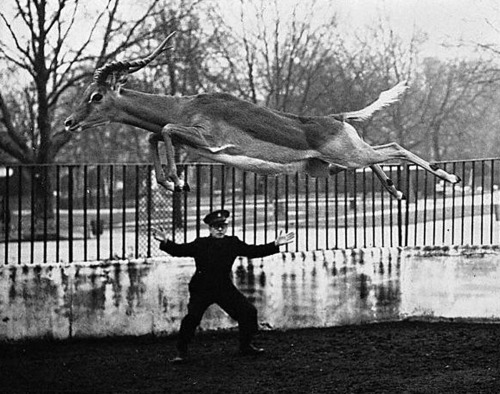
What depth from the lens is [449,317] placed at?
11.6m

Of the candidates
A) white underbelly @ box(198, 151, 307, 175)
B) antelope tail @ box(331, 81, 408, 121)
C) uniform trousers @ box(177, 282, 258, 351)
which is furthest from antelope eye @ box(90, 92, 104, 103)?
uniform trousers @ box(177, 282, 258, 351)

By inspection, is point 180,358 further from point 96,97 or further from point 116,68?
point 116,68

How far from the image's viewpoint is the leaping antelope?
20.1 ft

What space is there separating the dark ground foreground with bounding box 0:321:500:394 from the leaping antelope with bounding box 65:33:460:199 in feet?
7.55

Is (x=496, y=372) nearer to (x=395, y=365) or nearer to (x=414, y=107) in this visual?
(x=395, y=365)

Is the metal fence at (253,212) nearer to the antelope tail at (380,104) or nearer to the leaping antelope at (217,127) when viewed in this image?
the antelope tail at (380,104)

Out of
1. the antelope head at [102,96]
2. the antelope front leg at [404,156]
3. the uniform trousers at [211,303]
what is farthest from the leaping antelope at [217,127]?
the uniform trousers at [211,303]

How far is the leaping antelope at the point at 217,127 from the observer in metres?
6.11

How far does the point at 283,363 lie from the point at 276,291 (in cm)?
202

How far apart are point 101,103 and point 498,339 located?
606 cm

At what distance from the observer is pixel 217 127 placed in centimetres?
625

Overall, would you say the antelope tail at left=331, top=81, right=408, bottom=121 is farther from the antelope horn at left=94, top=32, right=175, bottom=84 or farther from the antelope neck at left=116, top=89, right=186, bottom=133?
the antelope horn at left=94, top=32, right=175, bottom=84

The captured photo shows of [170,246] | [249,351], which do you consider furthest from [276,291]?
[170,246]

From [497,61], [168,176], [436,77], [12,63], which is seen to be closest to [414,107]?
[436,77]
